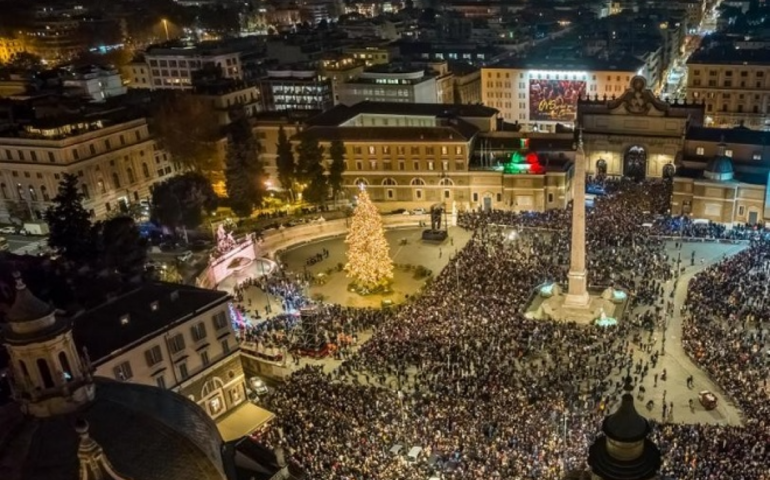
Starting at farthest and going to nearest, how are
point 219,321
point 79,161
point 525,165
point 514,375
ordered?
1. point 79,161
2. point 525,165
3. point 219,321
4. point 514,375

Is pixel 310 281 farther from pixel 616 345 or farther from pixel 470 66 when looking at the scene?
pixel 470 66

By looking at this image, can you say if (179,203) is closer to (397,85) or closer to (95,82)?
(397,85)

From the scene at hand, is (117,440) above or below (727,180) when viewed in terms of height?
above

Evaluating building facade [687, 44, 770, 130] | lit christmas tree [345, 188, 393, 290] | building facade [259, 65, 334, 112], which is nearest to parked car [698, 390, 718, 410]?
lit christmas tree [345, 188, 393, 290]

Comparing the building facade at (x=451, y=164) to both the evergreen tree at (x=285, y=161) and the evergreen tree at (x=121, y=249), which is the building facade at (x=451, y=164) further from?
the evergreen tree at (x=121, y=249)

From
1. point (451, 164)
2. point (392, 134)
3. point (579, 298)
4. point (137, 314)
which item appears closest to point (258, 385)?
point (137, 314)

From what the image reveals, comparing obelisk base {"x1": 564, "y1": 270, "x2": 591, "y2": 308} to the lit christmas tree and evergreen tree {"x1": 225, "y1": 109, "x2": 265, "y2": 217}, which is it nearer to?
the lit christmas tree

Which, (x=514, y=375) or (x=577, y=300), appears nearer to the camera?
(x=514, y=375)

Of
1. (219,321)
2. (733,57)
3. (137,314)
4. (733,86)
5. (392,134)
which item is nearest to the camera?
(137,314)
